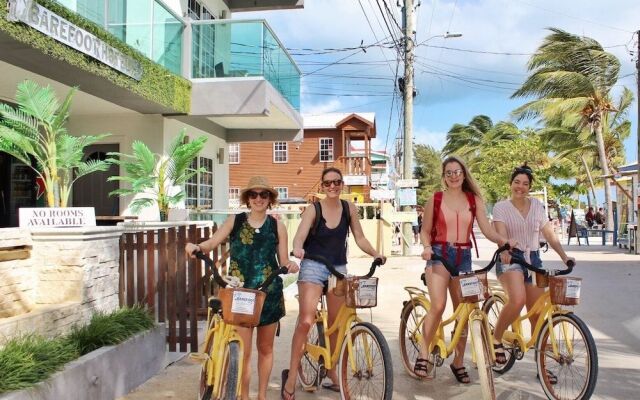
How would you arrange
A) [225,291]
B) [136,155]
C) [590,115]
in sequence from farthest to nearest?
[590,115]
[136,155]
[225,291]

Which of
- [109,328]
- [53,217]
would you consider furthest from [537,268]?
[53,217]

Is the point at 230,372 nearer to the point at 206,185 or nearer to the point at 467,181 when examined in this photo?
the point at 467,181

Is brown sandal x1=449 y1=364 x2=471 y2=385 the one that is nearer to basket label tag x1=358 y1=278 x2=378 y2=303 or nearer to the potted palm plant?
basket label tag x1=358 y1=278 x2=378 y2=303

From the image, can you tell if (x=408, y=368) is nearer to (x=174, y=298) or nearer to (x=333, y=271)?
(x=333, y=271)

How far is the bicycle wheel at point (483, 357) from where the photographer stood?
3.87 meters

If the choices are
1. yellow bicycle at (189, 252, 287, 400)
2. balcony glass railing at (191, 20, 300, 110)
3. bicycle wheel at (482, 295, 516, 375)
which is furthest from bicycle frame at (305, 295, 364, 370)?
balcony glass railing at (191, 20, 300, 110)

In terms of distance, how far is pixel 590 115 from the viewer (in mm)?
27672

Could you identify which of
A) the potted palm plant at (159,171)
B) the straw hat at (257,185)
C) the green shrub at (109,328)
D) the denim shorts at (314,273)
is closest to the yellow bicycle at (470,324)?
the denim shorts at (314,273)

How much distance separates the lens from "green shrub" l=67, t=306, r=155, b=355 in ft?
14.3

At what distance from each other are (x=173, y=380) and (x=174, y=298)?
87cm

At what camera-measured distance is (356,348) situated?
4.05 metres

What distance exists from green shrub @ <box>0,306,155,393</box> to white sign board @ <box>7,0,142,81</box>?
385cm

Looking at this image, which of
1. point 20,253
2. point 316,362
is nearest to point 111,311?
point 20,253

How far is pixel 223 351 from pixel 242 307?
329 millimetres
